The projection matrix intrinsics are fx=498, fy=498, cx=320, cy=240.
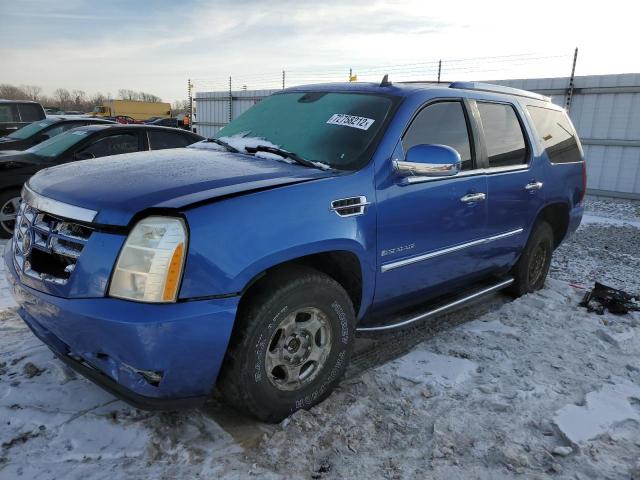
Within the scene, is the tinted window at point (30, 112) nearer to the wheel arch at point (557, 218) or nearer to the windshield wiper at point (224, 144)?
the windshield wiper at point (224, 144)

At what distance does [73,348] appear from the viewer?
2.29m

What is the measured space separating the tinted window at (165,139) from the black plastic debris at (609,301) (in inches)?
218

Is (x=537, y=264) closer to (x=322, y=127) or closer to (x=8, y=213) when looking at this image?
(x=322, y=127)

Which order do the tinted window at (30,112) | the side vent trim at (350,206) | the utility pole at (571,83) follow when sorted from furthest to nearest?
the tinted window at (30,112) < the utility pole at (571,83) < the side vent trim at (350,206)

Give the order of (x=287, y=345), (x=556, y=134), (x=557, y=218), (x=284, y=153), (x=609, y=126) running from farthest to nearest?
(x=609, y=126), (x=557, y=218), (x=556, y=134), (x=284, y=153), (x=287, y=345)

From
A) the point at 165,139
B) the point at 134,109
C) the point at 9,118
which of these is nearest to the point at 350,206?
the point at 165,139

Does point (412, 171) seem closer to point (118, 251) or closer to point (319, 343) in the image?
point (319, 343)

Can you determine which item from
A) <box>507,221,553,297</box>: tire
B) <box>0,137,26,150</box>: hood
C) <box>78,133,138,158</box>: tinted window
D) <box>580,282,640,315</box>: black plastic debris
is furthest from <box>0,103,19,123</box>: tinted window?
<box>580,282,640,315</box>: black plastic debris

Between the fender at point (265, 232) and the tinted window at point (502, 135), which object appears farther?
the tinted window at point (502, 135)

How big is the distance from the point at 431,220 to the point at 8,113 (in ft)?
43.2

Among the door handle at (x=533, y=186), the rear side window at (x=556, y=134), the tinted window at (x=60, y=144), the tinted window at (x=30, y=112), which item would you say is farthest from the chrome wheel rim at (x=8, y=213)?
the tinted window at (x=30, y=112)

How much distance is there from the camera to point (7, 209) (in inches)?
246

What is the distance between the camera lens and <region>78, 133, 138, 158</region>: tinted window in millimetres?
6644

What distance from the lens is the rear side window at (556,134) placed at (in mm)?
4590
